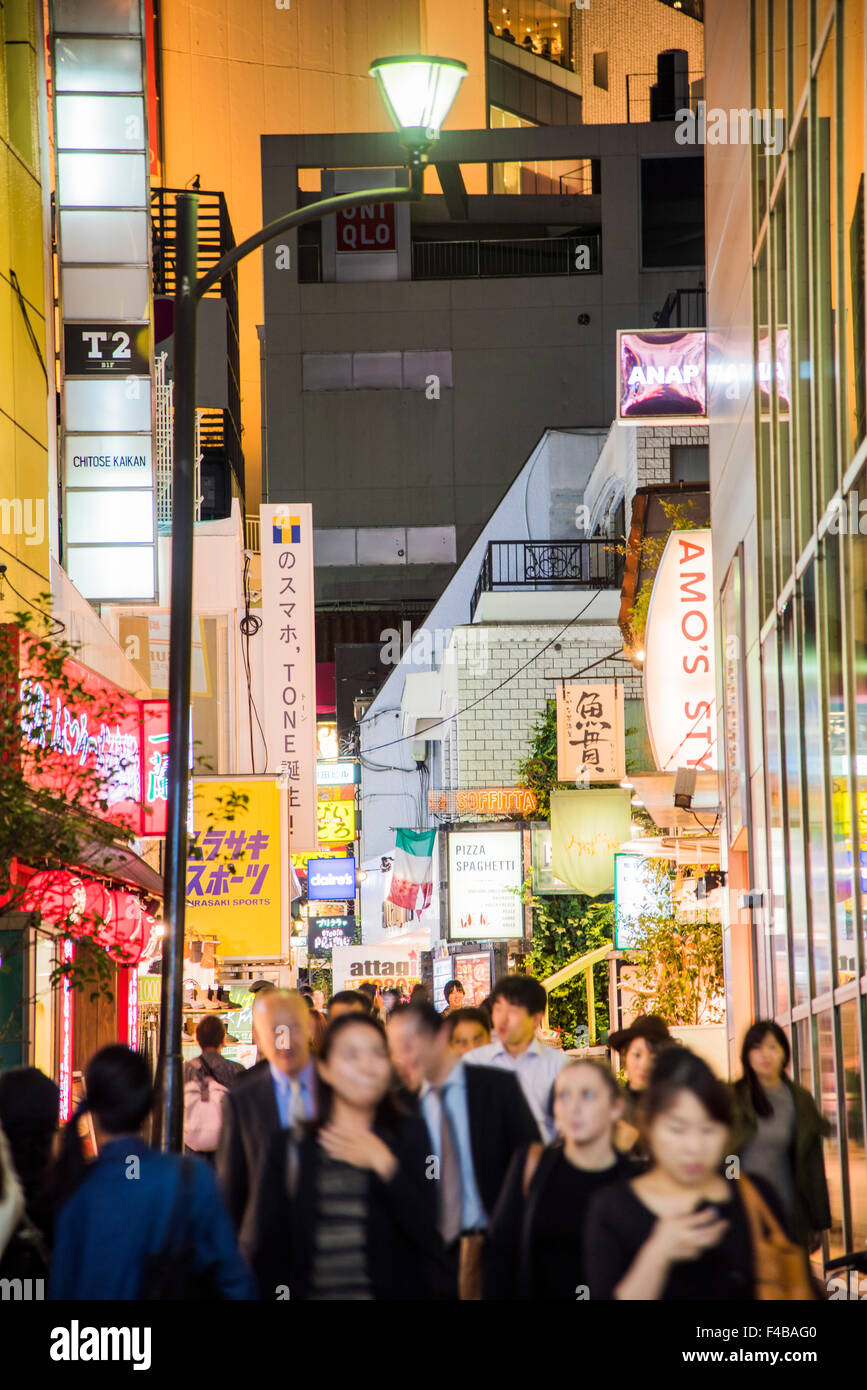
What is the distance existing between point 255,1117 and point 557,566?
31.9 m

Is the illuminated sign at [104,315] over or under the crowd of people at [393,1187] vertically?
over

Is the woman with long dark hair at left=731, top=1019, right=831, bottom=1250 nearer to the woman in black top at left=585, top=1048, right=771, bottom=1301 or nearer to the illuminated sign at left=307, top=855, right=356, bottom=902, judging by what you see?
the woman in black top at left=585, top=1048, right=771, bottom=1301

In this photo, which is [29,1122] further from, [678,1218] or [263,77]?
[263,77]

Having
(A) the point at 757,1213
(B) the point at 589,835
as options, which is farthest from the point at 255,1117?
(B) the point at 589,835

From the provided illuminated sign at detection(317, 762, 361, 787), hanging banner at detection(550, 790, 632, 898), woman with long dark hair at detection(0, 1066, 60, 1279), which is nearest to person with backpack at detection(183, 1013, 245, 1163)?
woman with long dark hair at detection(0, 1066, 60, 1279)

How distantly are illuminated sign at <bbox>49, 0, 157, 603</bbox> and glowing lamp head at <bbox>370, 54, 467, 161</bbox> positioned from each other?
23.6ft

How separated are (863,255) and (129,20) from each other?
1102 centimetres

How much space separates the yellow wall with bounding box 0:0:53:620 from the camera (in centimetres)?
1384

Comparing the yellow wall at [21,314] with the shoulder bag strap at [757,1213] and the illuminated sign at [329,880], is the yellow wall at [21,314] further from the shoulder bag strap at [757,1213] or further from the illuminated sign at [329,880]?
the illuminated sign at [329,880]

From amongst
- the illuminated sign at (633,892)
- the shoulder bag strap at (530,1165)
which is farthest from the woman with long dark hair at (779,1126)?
the illuminated sign at (633,892)

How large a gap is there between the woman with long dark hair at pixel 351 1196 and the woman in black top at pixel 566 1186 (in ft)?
1.01

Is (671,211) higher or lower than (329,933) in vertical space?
higher

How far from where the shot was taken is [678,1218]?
4668mm

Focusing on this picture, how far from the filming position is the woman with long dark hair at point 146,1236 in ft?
16.1
